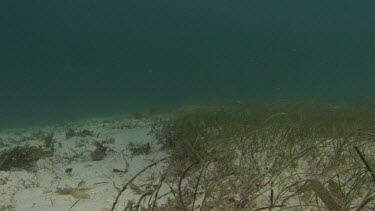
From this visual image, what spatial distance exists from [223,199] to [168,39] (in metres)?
182

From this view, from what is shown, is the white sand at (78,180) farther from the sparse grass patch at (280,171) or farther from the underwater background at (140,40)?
the underwater background at (140,40)

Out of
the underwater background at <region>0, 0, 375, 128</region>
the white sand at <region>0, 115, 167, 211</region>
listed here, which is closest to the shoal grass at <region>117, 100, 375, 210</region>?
the white sand at <region>0, 115, 167, 211</region>

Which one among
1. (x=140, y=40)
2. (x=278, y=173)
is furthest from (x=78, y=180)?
(x=140, y=40)

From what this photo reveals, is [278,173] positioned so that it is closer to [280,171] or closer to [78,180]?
[280,171]

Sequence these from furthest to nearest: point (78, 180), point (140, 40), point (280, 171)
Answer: point (140, 40), point (78, 180), point (280, 171)

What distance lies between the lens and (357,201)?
2.20 meters

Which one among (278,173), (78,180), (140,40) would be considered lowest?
(78,180)

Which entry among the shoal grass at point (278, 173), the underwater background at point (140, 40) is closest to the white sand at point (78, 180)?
the shoal grass at point (278, 173)

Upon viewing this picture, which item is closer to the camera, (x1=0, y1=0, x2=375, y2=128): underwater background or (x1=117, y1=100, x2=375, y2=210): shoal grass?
(x1=117, y1=100, x2=375, y2=210): shoal grass

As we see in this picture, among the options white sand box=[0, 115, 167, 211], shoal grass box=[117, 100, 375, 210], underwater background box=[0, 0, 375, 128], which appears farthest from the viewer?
underwater background box=[0, 0, 375, 128]

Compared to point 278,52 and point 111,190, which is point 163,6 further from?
point 111,190

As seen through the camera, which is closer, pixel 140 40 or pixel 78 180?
pixel 78 180

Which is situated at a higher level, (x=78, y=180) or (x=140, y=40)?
(x=140, y=40)

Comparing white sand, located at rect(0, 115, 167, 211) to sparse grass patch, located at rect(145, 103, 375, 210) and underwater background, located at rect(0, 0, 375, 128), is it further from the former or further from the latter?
underwater background, located at rect(0, 0, 375, 128)
